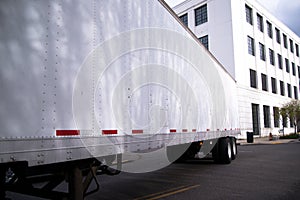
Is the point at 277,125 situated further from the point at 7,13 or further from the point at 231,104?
the point at 7,13

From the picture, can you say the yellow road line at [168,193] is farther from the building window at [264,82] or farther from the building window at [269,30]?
the building window at [269,30]

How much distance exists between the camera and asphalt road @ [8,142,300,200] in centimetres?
648

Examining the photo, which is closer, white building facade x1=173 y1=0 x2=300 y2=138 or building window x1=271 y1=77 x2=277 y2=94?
white building facade x1=173 y1=0 x2=300 y2=138

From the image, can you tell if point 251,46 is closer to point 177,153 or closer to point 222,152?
point 222,152

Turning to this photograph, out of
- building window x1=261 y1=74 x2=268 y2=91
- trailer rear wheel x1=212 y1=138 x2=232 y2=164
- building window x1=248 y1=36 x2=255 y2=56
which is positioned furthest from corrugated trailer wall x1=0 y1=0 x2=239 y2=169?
building window x1=261 y1=74 x2=268 y2=91

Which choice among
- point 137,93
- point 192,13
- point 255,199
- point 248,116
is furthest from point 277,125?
point 137,93

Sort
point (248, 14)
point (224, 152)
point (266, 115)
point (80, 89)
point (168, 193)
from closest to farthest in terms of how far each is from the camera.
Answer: point (80, 89), point (168, 193), point (224, 152), point (248, 14), point (266, 115)

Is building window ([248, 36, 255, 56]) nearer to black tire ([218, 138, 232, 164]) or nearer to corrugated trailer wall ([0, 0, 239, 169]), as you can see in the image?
black tire ([218, 138, 232, 164])

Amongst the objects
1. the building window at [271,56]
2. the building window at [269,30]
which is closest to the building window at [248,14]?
the building window at [269,30]

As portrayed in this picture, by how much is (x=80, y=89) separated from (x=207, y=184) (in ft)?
17.7

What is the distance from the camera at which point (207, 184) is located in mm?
7637

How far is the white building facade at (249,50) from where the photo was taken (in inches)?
1236

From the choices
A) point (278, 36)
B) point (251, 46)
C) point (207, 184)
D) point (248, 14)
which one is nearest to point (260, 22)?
point (248, 14)

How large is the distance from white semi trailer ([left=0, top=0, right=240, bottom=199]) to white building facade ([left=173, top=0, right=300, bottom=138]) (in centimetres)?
2654
